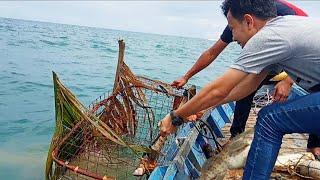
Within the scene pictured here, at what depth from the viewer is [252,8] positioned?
99.0 inches

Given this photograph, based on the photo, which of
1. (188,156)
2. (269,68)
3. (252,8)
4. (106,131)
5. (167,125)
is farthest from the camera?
(188,156)

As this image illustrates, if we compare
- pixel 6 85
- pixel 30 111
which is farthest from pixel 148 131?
pixel 6 85

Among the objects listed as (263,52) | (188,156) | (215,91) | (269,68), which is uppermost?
(263,52)

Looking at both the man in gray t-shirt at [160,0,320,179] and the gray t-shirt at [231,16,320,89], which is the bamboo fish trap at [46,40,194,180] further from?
the gray t-shirt at [231,16,320,89]

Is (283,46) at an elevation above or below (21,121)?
above

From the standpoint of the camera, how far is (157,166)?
3455 mm

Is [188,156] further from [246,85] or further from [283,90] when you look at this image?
[246,85]

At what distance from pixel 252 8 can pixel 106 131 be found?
1943mm

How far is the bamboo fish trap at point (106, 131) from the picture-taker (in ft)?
12.6

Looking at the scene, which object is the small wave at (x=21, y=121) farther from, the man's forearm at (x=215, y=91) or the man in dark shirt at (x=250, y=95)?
the man's forearm at (x=215, y=91)

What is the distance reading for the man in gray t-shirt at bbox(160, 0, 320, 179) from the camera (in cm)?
239

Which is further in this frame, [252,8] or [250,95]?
[250,95]

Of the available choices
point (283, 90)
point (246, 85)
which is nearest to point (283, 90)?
point (283, 90)

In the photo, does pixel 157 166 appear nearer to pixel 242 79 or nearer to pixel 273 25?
pixel 242 79
